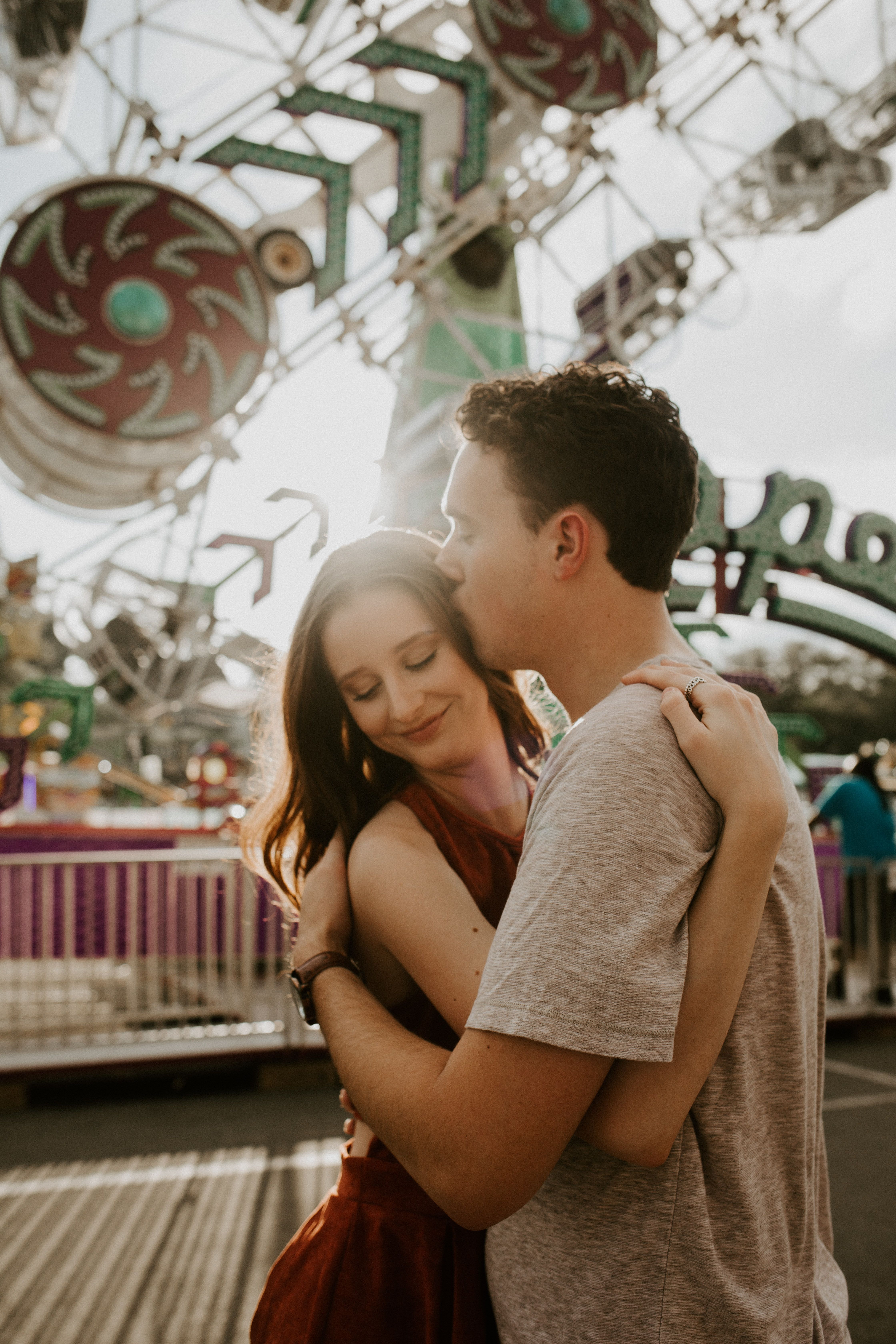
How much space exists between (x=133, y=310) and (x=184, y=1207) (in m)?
7.76

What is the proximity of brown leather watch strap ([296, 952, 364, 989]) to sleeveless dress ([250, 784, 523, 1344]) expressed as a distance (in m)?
0.14

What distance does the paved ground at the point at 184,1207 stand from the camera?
136 inches

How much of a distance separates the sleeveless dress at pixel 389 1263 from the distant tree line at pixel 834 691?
40.0 m

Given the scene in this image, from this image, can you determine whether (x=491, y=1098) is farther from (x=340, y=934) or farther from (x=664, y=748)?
(x=340, y=934)

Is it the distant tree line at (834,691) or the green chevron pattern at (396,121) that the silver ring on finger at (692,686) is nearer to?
the green chevron pattern at (396,121)

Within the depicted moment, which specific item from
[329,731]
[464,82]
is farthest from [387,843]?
[464,82]

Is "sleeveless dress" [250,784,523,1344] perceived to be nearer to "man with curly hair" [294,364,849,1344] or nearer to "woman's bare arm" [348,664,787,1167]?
"man with curly hair" [294,364,849,1344]

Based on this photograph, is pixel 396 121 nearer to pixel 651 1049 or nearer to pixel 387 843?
pixel 387 843

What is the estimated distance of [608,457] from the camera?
1314 millimetres

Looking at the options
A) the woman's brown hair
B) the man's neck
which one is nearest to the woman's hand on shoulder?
the man's neck

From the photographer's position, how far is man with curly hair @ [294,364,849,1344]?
97cm

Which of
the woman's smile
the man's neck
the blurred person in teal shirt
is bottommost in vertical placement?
the blurred person in teal shirt

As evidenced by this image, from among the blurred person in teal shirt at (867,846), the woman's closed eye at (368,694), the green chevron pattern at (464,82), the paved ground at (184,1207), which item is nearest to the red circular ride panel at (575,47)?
the green chevron pattern at (464,82)

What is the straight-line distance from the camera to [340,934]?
150cm
